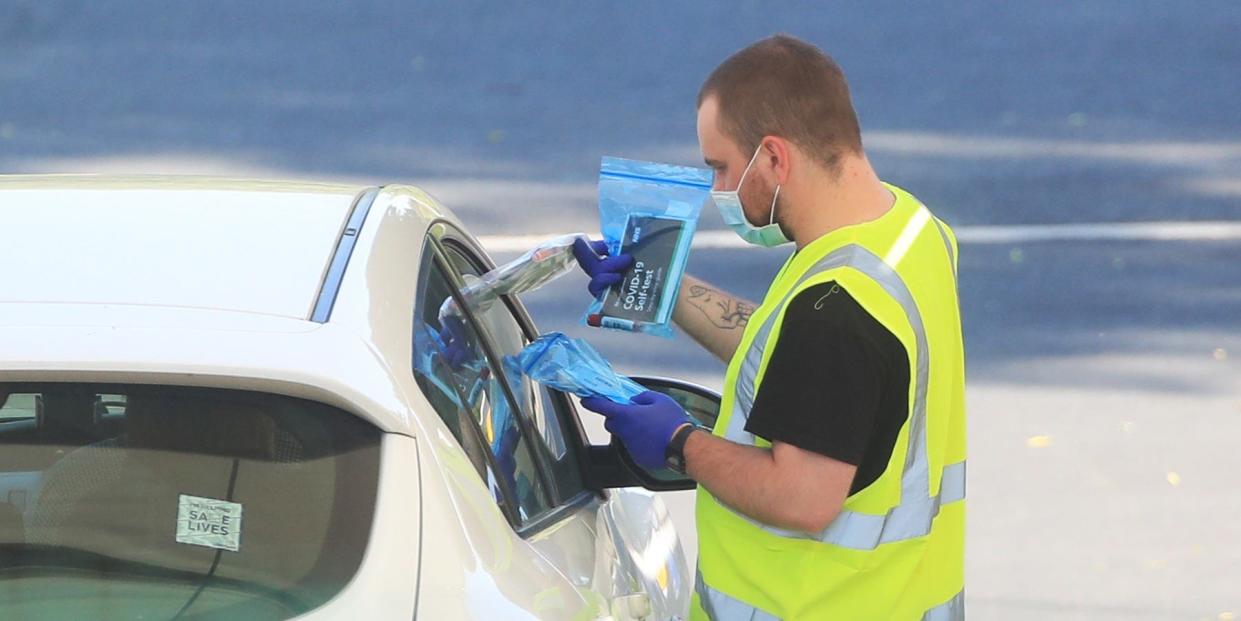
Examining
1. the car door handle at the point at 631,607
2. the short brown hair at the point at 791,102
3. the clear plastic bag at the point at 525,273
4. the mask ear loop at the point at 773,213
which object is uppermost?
the short brown hair at the point at 791,102

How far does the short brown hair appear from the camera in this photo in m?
2.77

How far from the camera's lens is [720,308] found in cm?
332

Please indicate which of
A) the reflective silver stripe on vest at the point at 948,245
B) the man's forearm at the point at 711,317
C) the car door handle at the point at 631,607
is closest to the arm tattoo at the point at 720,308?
the man's forearm at the point at 711,317

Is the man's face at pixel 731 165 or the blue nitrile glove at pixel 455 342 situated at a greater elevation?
the man's face at pixel 731 165

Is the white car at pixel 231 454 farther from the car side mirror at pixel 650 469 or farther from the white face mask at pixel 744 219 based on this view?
the car side mirror at pixel 650 469

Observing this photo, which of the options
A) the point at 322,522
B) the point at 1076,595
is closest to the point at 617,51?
the point at 1076,595

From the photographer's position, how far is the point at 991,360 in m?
7.93

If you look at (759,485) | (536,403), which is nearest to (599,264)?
(536,403)

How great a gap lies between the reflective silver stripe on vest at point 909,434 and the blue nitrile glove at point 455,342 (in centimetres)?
45

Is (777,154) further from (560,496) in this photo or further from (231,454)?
(231,454)

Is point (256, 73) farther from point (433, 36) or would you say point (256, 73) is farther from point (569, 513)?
point (569, 513)

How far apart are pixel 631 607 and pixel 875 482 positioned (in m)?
0.43

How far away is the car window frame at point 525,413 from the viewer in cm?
267

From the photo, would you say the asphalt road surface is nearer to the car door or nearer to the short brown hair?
the car door
